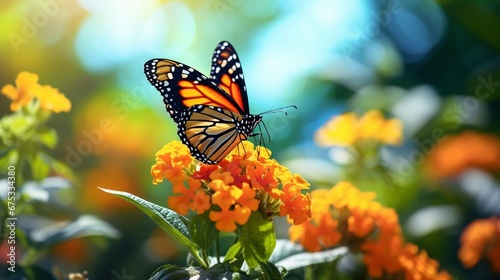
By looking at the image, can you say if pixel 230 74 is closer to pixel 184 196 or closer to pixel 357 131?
pixel 184 196

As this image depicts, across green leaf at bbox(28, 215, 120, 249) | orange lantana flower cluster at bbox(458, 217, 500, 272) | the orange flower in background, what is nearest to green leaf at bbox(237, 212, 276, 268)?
green leaf at bbox(28, 215, 120, 249)

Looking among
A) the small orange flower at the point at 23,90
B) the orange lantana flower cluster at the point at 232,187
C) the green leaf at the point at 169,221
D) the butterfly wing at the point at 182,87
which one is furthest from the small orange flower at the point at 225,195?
the small orange flower at the point at 23,90

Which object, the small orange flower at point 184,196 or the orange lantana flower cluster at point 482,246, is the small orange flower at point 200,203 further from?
the orange lantana flower cluster at point 482,246

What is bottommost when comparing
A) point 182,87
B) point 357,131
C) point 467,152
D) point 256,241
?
point 467,152

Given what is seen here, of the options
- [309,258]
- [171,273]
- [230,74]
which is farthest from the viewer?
[230,74]

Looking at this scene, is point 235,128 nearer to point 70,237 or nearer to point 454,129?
point 70,237

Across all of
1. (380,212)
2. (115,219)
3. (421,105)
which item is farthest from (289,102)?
(380,212)

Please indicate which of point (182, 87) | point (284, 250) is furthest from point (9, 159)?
point (284, 250)
